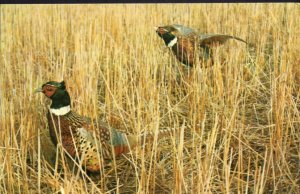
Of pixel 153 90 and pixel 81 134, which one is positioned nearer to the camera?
pixel 81 134

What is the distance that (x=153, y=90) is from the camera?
1.35 m

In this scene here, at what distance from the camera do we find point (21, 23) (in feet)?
4.69

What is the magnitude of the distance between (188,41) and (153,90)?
196 mm

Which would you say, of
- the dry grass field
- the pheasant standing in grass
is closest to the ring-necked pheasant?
the dry grass field

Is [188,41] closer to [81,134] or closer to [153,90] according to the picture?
[153,90]

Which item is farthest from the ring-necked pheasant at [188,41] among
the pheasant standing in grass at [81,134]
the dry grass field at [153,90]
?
the pheasant standing in grass at [81,134]

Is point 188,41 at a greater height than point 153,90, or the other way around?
point 188,41

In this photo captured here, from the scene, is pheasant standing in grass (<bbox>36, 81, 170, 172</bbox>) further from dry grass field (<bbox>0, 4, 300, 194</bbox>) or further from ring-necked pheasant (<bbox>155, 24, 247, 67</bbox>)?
ring-necked pheasant (<bbox>155, 24, 247, 67</bbox>)

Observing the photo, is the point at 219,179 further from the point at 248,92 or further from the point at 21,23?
the point at 21,23

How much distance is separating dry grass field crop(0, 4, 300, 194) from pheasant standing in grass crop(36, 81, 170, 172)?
3 cm

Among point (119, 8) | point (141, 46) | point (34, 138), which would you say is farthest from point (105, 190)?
point (119, 8)

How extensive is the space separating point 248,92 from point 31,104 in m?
0.66

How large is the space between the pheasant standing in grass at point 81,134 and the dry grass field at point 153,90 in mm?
27

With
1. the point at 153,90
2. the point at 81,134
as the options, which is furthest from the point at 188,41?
the point at 81,134
